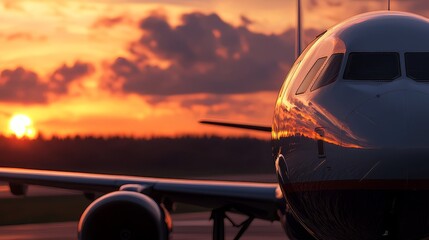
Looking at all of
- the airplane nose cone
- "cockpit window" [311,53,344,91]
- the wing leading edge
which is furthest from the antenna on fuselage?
the airplane nose cone

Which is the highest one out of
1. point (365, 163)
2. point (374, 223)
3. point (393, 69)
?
point (393, 69)

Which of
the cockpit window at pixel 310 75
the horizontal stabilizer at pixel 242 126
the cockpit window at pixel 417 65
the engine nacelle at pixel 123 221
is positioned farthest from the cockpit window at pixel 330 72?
the horizontal stabilizer at pixel 242 126

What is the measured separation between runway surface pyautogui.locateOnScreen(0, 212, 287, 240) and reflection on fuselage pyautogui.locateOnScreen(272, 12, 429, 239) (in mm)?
12457

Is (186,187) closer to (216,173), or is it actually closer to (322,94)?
(322,94)

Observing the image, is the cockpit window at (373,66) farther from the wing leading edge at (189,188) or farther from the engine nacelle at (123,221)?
the wing leading edge at (189,188)

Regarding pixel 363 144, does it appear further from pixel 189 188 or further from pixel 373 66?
pixel 189 188

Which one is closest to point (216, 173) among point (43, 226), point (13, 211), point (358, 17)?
point (13, 211)

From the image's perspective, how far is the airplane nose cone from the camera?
8.09 metres

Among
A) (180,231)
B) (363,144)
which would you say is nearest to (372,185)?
(363,144)

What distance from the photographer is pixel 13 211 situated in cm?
3186

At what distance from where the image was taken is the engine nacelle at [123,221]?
496 inches

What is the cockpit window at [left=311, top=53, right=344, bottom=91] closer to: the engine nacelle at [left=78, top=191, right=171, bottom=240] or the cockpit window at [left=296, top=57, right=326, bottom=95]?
the cockpit window at [left=296, top=57, right=326, bottom=95]

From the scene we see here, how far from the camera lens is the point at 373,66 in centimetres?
943

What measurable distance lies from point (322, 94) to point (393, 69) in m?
0.70
